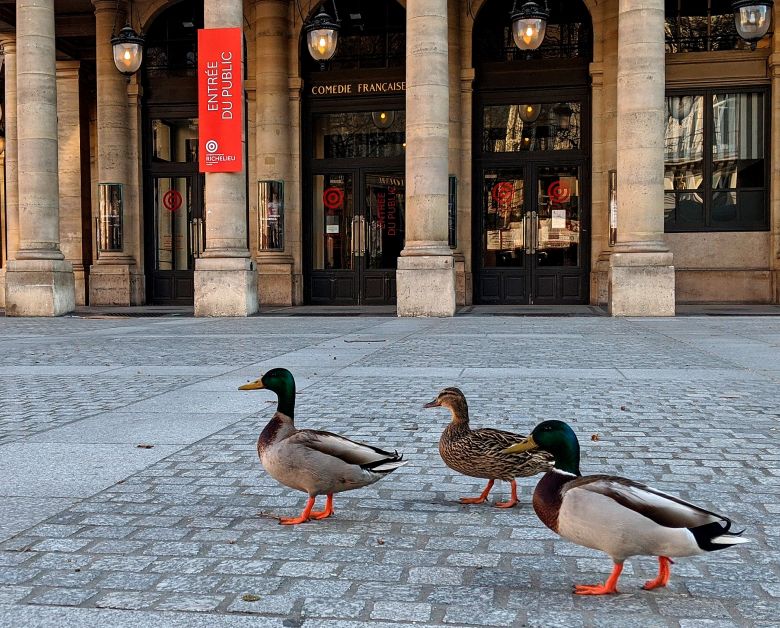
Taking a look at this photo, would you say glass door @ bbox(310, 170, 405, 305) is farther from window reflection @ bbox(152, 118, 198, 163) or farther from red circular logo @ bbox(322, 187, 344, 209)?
window reflection @ bbox(152, 118, 198, 163)

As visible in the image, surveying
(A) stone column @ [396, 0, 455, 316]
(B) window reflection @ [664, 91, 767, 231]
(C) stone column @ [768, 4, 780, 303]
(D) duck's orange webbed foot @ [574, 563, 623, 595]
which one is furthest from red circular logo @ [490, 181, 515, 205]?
(D) duck's orange webbed foot @ [574, 563, 623, 595]

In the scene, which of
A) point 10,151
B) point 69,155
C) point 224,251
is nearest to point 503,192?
point 224,251

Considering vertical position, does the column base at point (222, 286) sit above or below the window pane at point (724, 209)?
below

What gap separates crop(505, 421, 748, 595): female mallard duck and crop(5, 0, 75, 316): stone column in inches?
787

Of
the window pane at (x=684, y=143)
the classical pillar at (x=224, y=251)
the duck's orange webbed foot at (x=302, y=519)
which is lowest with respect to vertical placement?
the duck's orange webbed foot at (x=302, y=519)

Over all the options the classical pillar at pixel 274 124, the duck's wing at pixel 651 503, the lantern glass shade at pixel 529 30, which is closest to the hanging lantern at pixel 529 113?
the lantern glass shade at pixel 529 30

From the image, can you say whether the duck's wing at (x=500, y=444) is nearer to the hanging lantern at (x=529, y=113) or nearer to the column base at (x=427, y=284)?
the column base at (x=427, y=284)

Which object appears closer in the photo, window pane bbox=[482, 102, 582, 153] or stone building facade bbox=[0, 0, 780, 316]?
stone building facade bbox=[0, 0, 780, 316]

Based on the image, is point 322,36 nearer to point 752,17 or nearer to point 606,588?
point 752,17

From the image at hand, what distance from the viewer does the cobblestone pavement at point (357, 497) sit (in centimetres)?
319

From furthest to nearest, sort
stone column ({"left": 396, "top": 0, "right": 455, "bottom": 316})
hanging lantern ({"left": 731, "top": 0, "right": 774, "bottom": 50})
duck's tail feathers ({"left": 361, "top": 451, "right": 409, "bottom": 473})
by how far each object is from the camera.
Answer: stone column ({"left": 396, "top": 0, "right": 455, "bottom": 316})
hanging lantern ({"left": 731, "top": 0, "right": 774, "bottom": 50})
duck's tail feathers ({"left": 361, "top": 451, "right": 409, "bottom": 473})

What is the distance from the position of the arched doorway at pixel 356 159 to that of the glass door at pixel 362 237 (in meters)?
0.03

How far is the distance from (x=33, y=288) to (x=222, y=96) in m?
6.53

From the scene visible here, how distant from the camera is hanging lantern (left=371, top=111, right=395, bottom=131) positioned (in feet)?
81.6
